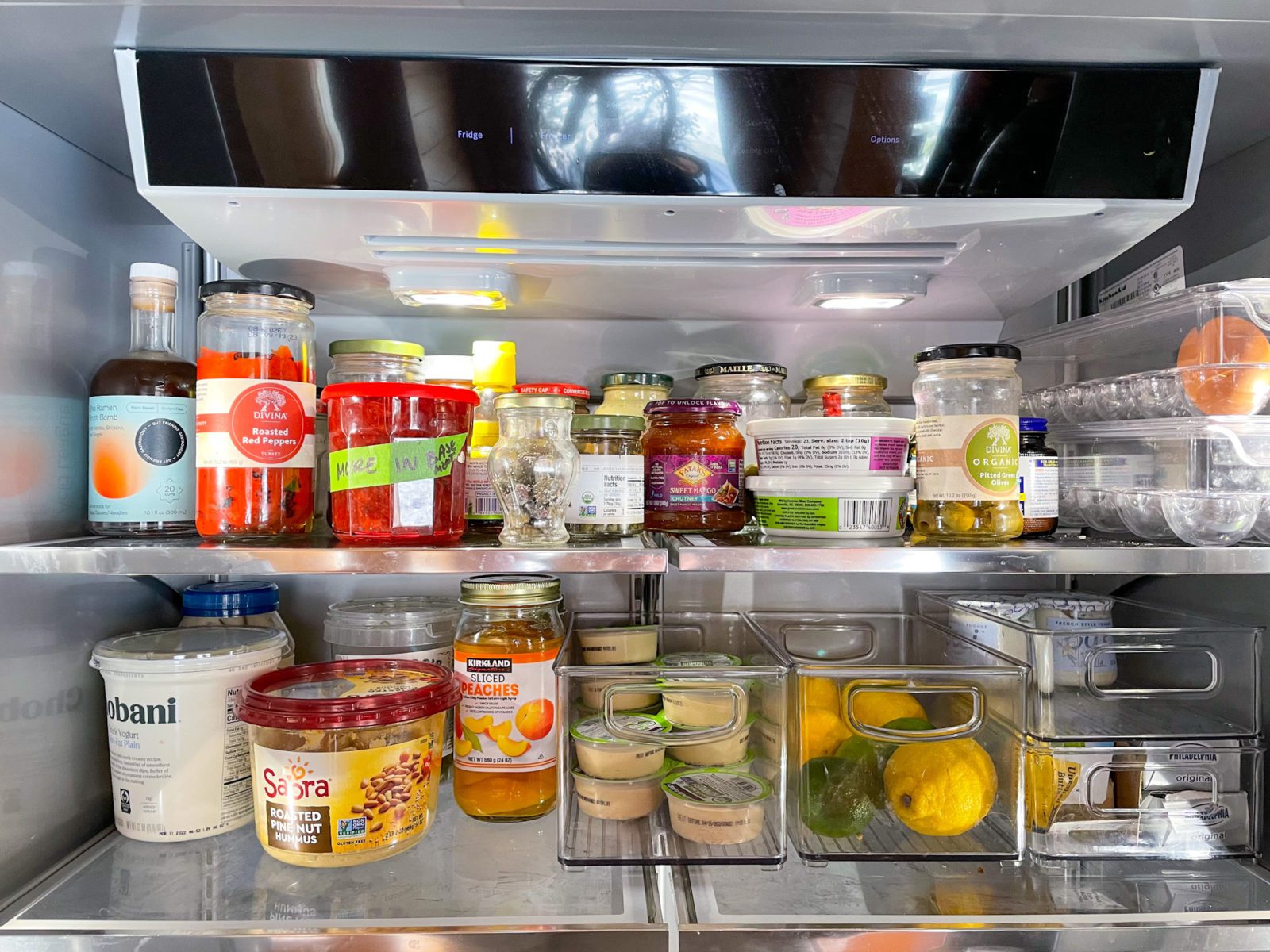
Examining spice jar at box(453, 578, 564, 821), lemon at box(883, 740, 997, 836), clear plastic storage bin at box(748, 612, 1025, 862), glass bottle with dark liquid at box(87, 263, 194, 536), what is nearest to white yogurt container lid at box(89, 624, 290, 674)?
glass bottle with dark liquid at box(87, 263, 194, 536)

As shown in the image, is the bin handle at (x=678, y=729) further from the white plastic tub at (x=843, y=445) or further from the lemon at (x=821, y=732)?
the white plastic tub at (x=843, y=445)

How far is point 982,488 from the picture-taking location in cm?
87

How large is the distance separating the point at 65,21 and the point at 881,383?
3.36ft

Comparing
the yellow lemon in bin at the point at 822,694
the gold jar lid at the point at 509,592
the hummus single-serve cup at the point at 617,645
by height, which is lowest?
the yellow lemon in bin at the point at 822,694

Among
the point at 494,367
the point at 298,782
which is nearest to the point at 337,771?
the point at 298,782

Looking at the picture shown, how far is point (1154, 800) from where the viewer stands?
90 cm

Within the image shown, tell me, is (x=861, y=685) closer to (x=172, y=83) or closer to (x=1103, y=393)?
(x=1103, y=393)

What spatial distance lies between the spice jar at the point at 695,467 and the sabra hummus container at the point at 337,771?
1.19 feet

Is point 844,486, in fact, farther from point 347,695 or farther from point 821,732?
point 347,695

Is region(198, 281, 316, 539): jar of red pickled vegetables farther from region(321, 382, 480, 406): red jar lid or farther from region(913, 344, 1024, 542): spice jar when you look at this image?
region(913, 344, 1024, 542): spice jar

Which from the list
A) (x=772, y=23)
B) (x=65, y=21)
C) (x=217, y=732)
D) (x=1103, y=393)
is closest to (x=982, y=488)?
(x=1103, y=393)

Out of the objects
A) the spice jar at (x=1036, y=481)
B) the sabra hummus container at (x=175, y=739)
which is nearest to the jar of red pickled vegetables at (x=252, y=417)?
the sabra hummus container at (x=175, y=739)

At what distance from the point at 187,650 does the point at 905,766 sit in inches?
34.0

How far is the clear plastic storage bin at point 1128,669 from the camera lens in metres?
0.90
